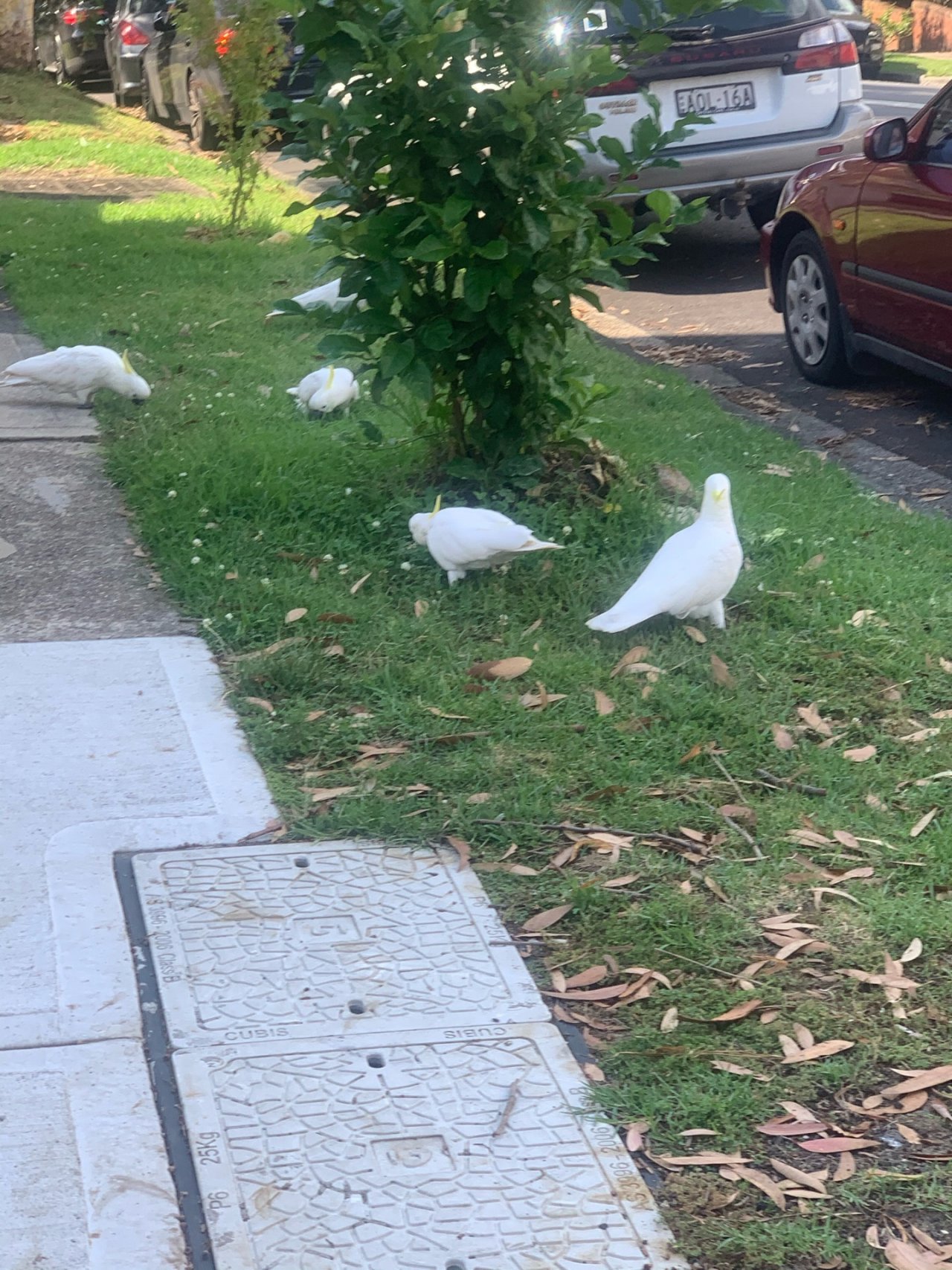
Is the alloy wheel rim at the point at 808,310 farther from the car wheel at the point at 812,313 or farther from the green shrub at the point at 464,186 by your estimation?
the green shrub at the point at 464,186

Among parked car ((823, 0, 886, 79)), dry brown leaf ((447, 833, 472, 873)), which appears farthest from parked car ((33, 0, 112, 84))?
dry brown leaf ((447, 833, 472, 873))

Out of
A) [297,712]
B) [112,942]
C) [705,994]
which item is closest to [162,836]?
[112,942]

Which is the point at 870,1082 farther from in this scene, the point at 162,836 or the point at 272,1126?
the point at 162,836

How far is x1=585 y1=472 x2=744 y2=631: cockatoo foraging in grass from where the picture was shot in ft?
14.2

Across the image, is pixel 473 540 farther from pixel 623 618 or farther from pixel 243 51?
pixel 243 51

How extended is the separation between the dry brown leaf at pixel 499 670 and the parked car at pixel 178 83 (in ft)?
34.3

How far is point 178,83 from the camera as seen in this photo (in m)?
16.3

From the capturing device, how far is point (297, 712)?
400 cm

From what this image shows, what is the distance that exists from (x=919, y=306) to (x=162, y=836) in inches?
178

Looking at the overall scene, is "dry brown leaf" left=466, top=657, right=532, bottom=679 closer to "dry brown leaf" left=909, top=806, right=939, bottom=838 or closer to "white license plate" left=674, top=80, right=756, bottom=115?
"dry brown leaf" left=909, top=806, right=939, bottom=838

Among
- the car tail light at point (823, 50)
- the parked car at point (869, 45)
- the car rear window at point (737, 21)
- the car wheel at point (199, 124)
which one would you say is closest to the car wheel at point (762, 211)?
the car tail light at point (823, 50)

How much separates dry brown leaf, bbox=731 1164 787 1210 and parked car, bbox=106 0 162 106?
1842 centimetres

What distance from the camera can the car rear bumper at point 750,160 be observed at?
29.7ft

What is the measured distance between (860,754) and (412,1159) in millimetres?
1889
